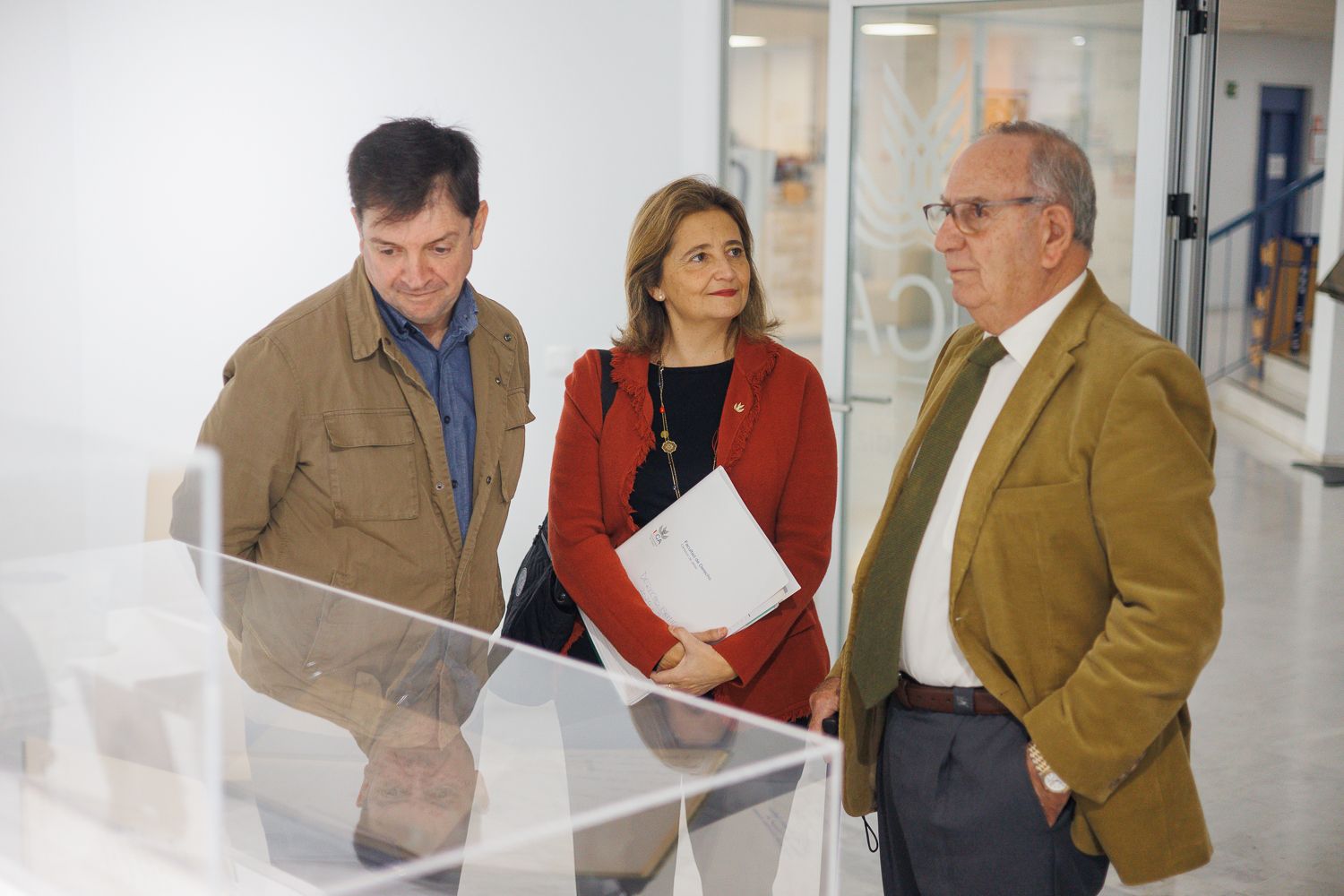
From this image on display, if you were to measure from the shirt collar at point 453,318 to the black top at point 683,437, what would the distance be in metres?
0.37

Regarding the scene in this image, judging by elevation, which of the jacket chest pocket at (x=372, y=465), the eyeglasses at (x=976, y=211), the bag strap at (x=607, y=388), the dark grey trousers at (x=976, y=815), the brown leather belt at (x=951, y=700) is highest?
the eyeglasses at (x=976, y=211)

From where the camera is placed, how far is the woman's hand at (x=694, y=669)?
226cm

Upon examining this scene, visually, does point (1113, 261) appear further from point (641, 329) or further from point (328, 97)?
point (328, 97)

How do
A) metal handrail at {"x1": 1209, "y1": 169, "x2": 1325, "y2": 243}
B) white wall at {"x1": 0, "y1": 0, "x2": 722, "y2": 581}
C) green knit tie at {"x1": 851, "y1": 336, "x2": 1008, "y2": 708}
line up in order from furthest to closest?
metal handrail at {"x1": 1209, "y1": 169, "x2": 1325, "y2": 243} → white wall at {"x1": 0, "y1": 0, "x2": 722, "y2": 581} → green knit tie at {"x1": 851, "y1": 336, "x2": 1008, "y2": 708}

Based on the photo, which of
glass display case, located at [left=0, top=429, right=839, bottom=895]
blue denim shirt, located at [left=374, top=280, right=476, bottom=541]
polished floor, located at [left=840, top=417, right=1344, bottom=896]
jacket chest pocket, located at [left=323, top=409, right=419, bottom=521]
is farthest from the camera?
polished floor, located at [left=840, top=417, right=1344, bottom=896]

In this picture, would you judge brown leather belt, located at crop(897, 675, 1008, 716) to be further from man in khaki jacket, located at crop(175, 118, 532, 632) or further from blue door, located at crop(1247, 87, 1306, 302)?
blue door, located at crop(1247, 87, 1306, 302)

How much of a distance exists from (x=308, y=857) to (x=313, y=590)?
A: 39 cm

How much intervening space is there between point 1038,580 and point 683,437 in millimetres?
748

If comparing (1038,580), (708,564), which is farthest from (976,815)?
(708,564)

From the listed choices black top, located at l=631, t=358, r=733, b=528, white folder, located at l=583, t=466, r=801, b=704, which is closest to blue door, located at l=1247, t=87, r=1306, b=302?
black top, located at l=631, t=358, r=733, b=528

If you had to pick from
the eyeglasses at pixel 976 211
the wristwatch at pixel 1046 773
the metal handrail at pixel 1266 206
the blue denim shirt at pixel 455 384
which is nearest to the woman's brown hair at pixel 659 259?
the blue denim shirt at pixel 455 384

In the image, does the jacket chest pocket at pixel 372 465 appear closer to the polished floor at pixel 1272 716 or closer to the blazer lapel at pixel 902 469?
the blazer lapel at pixel 902 469

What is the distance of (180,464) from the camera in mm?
965

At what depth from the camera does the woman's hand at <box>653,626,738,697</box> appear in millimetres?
2262
